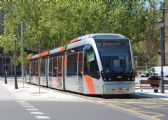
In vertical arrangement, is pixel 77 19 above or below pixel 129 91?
above

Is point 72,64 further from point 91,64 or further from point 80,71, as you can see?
point 91,64

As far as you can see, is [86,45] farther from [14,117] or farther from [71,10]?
[71,10]

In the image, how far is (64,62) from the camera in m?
36.0

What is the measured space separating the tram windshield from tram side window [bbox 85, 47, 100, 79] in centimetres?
48

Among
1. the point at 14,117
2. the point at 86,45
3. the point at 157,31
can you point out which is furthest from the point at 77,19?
the point at 14,117

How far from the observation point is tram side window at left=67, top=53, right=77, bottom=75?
32.7 metres

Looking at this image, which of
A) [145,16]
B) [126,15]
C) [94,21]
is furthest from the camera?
[145,16]

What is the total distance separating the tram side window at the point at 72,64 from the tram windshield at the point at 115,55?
3.68 m

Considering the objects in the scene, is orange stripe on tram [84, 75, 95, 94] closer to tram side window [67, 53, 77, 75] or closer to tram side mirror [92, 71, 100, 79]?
tram side mirror [92, 71, 100, 79]

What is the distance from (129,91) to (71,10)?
24066 millimetres

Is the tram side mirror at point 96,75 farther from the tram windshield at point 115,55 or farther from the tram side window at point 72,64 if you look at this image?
the tram side window at point 72,64

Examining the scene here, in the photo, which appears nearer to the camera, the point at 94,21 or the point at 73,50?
the point at 73,50

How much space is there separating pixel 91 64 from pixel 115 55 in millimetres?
1378

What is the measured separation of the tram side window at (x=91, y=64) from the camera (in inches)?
1139
